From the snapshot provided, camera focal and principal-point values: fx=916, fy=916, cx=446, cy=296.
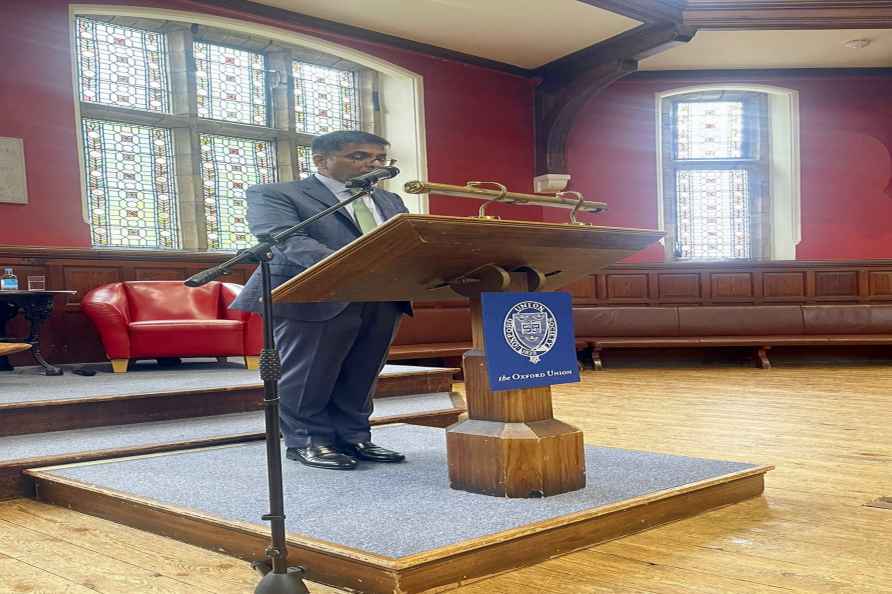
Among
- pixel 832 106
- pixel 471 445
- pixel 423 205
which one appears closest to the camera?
pixel 471 445

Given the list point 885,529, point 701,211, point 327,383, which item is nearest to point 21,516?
point 327,383

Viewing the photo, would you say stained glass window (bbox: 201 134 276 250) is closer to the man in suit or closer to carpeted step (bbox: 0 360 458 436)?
carpeted step (bbox: 0 360 458 436)

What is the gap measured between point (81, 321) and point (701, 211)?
605 cm

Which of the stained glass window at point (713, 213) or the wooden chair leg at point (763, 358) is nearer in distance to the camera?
the wooden chair leg at point (763, 358)

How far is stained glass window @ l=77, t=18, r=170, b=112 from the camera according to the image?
684 cm

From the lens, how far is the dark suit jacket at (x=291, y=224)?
276 centimetres

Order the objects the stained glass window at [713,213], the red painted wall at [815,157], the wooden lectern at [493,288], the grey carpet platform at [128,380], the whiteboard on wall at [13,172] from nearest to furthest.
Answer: the wooden lectern at [493,288]
the grey carpet platform at [128,380]
the whiteboard on wall at [13,172]
the red painted wall at [815,157]
the stained glass window at [713,213]

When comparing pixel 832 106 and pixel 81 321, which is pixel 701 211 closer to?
pixel 832 106

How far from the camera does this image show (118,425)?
375 centimetres

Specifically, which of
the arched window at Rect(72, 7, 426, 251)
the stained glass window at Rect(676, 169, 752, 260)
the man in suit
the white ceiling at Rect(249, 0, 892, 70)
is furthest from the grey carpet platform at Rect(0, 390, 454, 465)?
the stained glass window at Rect(676, 169, 752, 260)

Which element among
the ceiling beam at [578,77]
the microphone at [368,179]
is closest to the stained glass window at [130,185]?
the ceiling beam at [578,77]

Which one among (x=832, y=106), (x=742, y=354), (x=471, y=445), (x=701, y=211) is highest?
(x=832, y=106)

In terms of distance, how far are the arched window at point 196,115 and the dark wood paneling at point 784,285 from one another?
3.44 m

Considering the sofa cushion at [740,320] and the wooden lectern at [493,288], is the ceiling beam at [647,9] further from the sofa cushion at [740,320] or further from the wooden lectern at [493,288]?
the wooden lectern at [493,288]
